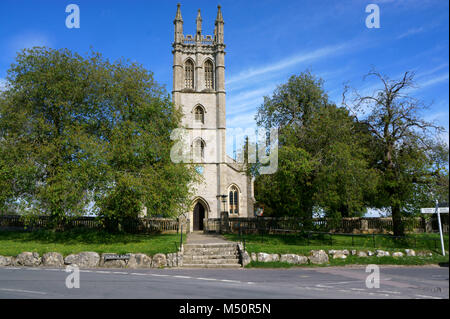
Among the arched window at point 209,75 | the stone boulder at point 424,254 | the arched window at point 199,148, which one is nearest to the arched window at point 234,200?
the arched window at point 199,148

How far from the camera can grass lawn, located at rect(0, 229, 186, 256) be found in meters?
16.0

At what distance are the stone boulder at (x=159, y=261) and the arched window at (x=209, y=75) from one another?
Result: 25194 mm

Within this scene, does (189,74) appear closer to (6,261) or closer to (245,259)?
→ (245,259)

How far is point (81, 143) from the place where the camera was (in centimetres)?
1792

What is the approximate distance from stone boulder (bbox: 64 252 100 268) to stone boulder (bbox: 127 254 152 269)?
5.13 feet

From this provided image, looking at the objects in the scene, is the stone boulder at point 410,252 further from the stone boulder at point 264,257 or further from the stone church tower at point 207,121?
the stone church tower at point 207,121

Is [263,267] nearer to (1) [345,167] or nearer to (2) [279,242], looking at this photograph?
(2) [279,242]

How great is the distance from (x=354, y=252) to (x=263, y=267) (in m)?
5.28

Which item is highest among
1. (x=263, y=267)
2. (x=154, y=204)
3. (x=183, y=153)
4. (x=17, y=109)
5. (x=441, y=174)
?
(x=17, y=109)

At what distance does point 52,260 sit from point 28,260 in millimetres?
1126

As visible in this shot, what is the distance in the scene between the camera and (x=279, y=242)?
2022 centimetres

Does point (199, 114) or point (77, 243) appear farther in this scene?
point (199, 114)

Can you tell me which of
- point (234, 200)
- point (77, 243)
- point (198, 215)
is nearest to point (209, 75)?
point (234, 200)
